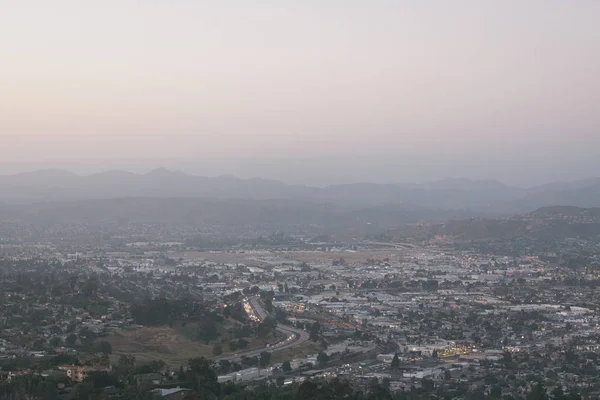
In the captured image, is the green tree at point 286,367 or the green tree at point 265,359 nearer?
the green tree at point 286,367

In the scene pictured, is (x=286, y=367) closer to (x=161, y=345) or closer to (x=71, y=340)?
(x=161, y=345)

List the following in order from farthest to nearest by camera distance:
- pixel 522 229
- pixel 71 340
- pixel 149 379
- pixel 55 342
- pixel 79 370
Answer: pixel 522 229, pixel 71 340, pixel 55 342, pixel 79 370, pixel 149 379

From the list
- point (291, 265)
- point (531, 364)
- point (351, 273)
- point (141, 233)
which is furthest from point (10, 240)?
point (531, 364)

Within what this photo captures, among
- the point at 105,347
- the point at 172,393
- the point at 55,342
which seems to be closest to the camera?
the point at 172,393

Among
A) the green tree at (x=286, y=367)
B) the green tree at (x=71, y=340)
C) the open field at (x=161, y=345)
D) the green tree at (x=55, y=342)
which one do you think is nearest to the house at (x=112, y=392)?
the open field at (x=161, y=345)

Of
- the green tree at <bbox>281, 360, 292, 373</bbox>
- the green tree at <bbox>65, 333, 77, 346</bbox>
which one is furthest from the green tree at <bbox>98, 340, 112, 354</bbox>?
the green tree at <bbox>281, 360, 292, 373</bbox>

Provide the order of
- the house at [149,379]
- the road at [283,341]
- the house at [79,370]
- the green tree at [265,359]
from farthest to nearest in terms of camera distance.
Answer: the road at [283,341]
the green tree at [265,359]
the house at [79,370]
the house at [149,379]

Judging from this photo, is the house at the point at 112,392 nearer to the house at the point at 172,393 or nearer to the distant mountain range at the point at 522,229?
the house at the point at 172,393

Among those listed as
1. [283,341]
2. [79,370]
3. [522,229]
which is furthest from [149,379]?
[522,229]

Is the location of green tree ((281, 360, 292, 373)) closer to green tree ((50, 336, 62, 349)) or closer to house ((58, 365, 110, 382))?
house ((58, 365, 110, 382))

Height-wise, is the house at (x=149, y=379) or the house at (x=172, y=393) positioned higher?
the house at (x=172, y=393)
